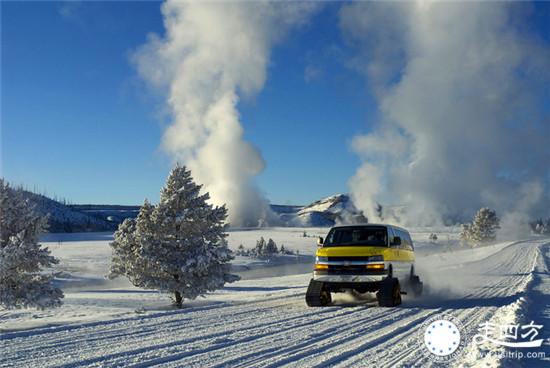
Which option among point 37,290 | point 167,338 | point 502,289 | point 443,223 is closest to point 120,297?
point 37,290

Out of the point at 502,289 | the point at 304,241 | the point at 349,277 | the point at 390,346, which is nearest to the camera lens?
the point at 390,346

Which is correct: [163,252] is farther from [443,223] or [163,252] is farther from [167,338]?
[443,223]

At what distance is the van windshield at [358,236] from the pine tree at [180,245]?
43.4ft

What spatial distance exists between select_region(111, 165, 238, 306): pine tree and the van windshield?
43.4 ft

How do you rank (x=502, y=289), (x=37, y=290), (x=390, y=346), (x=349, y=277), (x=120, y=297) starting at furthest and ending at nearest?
(x=120, y=297)
(x=37, y=290)
(x=502, y=289)
(x=349, y=277)
(x=390, y=346)

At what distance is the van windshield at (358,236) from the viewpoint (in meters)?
14.8

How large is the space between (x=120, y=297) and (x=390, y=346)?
35.1 m

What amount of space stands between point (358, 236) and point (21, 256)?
14383mm

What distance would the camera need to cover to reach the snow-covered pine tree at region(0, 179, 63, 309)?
20.4 metres

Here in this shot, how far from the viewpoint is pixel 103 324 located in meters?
10.0

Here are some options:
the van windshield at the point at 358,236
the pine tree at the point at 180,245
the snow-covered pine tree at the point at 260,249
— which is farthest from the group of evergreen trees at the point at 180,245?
the snow-covered pine tree at the point at 260,249

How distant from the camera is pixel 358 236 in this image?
1519 centimetres

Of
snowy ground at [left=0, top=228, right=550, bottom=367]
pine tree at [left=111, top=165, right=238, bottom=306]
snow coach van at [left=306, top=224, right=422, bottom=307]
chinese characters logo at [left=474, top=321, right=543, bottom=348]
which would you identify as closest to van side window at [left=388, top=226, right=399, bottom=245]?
snow coach van at [left=306, top=224, right=422, bottom=307]

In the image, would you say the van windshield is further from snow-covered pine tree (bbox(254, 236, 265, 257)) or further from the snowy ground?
snow-covered pine tree (bbox(254, 236, 265, 257))
